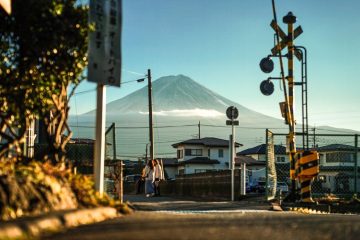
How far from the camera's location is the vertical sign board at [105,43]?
308 inches

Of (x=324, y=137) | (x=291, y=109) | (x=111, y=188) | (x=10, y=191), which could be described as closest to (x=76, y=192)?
(x=10, y=191)

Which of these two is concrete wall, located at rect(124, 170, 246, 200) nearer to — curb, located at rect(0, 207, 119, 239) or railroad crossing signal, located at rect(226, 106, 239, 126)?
railroad crossing signal, located at rect(226, 106, 239, 126)

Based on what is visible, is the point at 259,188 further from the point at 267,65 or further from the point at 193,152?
the point at 193,152

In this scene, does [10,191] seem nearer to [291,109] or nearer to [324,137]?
[291,109]

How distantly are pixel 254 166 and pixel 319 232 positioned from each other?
68671 mm

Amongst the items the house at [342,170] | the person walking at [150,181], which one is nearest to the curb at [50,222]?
the house at [342,170]

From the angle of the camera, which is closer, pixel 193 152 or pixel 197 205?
pixel 197 205

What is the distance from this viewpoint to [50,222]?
5.70m

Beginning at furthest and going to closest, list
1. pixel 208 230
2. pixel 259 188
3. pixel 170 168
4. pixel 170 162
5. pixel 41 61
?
1. pixel 170 162
2. pixel 170 168
3. pixel 259 188
4. pixel 41 61
5. pixel 208 230

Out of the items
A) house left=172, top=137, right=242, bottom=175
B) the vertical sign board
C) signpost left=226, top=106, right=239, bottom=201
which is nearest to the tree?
the vertical sign board

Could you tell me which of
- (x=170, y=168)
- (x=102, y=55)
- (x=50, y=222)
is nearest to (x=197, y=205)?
(x=102, y=55)

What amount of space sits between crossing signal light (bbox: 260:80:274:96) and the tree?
802 centimetres

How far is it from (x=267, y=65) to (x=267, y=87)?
2.06 ft

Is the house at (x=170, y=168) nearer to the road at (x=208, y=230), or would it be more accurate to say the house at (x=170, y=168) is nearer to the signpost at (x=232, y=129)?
the signpost at (x=232, y=129)
